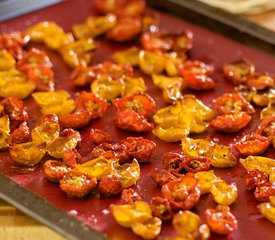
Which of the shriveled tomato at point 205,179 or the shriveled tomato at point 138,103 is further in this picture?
the shriveled tomato at point 138,103

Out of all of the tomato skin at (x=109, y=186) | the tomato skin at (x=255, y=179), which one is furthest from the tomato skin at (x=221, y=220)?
the tomato skin at (x=109, y=186)

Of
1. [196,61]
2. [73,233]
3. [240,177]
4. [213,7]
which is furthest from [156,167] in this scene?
[213,7]

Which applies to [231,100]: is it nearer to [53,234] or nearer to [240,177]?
[240,177]

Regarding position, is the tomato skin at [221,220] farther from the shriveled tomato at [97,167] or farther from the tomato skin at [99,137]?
the tomato skin at [99,137]

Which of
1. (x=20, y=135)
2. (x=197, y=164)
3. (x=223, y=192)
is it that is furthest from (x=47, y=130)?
(x=223, y=192)

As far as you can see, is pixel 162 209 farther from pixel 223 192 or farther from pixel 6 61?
pixel 6 61
